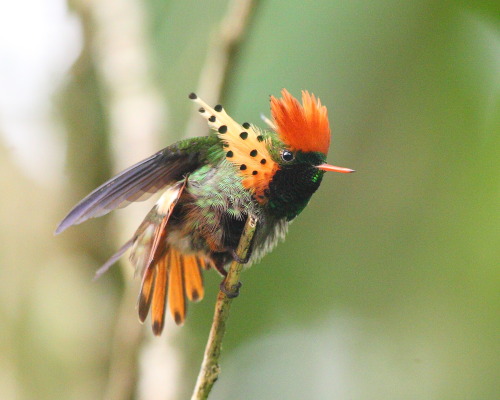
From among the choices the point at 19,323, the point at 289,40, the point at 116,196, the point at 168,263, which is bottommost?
the point at 19,323

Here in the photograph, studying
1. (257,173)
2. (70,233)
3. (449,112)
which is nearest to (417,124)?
(449,112)

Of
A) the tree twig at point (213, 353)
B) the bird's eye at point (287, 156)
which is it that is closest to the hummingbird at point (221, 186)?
the bird's eye at point (287, 156)

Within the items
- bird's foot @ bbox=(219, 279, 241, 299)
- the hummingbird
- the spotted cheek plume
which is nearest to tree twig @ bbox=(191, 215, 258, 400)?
bird's foot @ bbox=(219, 279, 241, 299)

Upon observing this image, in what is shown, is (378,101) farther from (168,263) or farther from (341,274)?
(168,263)

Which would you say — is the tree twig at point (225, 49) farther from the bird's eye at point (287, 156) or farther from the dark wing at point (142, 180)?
the bird's eye at point (287, 156)

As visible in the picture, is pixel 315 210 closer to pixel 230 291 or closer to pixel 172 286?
Result: pixel 172 286

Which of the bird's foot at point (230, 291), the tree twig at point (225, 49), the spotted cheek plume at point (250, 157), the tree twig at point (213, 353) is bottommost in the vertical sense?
the tree twig at point (213, 353)
